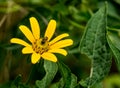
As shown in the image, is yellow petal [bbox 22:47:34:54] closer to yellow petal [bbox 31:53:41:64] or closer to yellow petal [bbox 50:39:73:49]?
yellow petal [bbox 31:53:41:64]

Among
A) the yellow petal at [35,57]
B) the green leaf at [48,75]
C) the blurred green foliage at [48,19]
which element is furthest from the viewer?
the blurred green foliage at [48,19]

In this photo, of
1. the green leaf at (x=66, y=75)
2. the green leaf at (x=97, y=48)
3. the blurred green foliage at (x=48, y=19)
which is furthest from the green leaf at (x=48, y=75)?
the blurred green foliage at (x=48, y=19)

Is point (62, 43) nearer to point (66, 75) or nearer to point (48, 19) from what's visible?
point (66, 75)

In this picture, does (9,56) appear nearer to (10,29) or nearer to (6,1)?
(10,29)

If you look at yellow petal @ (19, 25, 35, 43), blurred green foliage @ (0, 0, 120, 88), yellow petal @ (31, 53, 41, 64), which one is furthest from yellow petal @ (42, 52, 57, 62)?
blurred green foliage @ (0, 0, 120, 88)

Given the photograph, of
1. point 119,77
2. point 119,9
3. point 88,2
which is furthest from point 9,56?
point 119,77

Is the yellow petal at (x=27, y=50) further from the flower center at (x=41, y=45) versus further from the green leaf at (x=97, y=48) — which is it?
the green leaf at (x=97, y=48)

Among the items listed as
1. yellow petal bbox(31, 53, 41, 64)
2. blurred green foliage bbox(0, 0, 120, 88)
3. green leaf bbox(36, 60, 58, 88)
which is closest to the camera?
yellow petal bbox(31, 53, 41, 64)
